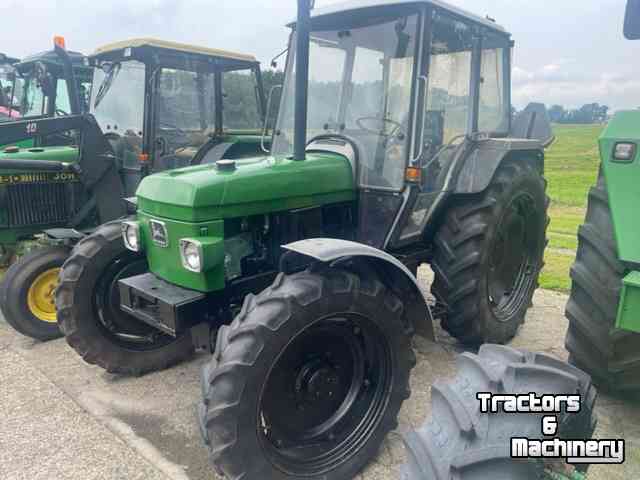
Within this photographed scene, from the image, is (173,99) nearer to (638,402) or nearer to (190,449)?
(190,449)

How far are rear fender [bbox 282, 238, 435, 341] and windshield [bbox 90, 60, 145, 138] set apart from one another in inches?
146

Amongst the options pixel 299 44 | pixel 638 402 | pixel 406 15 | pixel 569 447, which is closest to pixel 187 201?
pixel 299 44

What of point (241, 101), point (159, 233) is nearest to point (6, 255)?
point (241, 101)

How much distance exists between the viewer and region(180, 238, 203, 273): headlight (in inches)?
104

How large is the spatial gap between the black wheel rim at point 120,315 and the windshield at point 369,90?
5.05 ft

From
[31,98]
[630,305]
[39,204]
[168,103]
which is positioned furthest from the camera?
[31,98]

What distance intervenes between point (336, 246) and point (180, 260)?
3.06ft

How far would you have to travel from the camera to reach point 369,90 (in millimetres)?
3410

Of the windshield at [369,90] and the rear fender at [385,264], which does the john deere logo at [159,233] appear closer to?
the rear fender at [385,264]

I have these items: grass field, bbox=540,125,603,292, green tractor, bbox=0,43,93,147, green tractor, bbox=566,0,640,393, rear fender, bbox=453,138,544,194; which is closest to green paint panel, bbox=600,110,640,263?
green tractor, bbox=566,0,640,393

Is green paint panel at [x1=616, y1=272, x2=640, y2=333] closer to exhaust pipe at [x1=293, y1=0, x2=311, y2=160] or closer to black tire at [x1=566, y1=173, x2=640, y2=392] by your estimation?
black tire at [x1=566, y1=173, x2=640, y2=392]

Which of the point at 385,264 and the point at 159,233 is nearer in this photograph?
the point at 385,264

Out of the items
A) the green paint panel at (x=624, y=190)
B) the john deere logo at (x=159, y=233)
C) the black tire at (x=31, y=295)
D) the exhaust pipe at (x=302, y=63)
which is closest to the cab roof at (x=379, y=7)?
the exhaust pipe at (x=302, y=63)

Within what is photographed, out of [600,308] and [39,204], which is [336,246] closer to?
[600,308]
